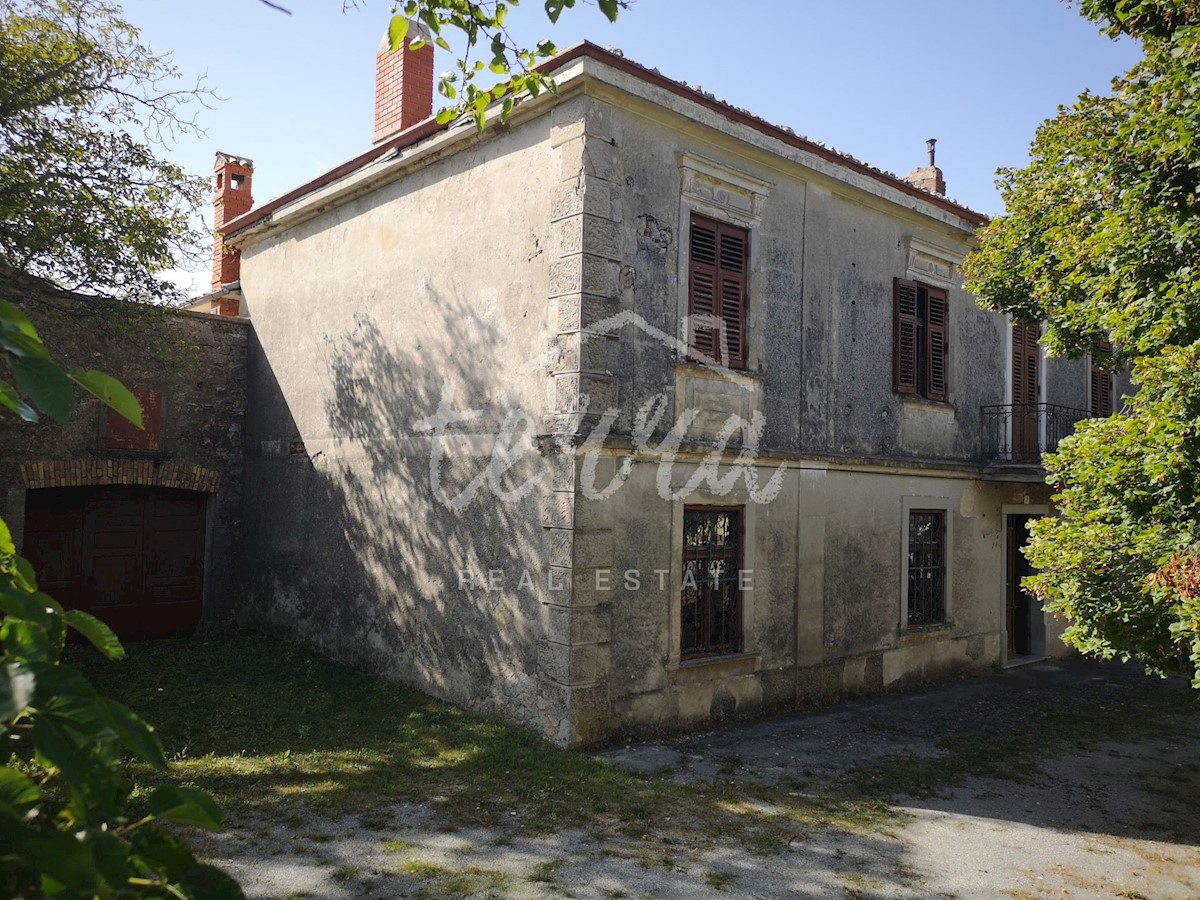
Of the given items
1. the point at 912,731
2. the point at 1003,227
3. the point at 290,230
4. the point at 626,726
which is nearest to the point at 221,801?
the point at 626,726

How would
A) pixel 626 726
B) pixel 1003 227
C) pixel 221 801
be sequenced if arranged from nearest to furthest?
pixel 221 801 < pixel 1003 227 < pixel 626 726

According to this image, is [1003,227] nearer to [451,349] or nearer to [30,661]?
[451,349]

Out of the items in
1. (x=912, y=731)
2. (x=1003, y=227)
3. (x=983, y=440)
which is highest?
(x=1003, y=227)

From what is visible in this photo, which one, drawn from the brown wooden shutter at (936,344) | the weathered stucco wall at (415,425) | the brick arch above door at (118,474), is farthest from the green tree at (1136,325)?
the brick arch above door at (118,474)

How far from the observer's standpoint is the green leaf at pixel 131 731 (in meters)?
1.33

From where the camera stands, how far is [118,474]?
1129 cm

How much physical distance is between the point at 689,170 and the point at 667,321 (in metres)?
1.59

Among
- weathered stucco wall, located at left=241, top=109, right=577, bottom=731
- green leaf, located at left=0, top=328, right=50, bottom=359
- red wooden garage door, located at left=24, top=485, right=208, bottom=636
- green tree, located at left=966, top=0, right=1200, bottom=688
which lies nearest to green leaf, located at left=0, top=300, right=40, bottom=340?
green leaf, located at left=0, top=328, right=50, bottom=359

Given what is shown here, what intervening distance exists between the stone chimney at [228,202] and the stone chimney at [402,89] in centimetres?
468

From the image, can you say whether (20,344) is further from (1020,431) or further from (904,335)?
(1020,431)

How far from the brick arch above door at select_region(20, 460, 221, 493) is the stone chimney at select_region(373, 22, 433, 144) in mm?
5204

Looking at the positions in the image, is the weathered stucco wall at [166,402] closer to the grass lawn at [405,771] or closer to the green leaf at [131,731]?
the grass lawn at [405,771]

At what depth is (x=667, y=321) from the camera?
873 centimetres

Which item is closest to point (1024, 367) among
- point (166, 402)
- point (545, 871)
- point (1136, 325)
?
point (1136, 325)
